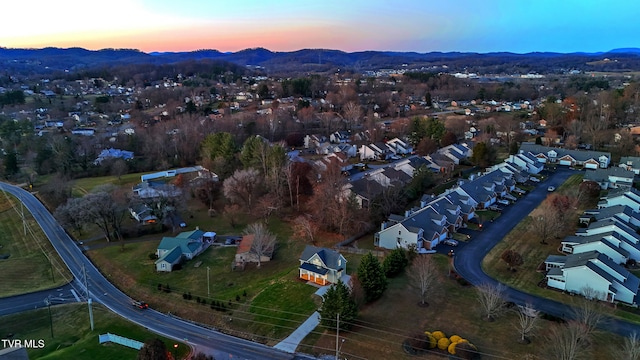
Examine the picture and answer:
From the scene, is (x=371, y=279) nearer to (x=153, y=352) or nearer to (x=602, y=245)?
(x=153, y=352)

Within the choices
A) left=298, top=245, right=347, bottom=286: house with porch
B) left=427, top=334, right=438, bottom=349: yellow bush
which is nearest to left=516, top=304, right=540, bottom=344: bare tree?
left=427, top=334, right=438, bottom=349: yellow bush

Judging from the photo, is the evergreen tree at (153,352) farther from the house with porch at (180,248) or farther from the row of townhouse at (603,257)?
the row of townhouse at (603,257)

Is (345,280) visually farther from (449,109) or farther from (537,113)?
(449,109)

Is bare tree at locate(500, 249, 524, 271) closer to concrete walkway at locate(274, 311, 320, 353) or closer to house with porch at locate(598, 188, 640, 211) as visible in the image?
concrete walkway at locate(274, 311, 320, 353)

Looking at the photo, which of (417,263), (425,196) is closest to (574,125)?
(425,196)

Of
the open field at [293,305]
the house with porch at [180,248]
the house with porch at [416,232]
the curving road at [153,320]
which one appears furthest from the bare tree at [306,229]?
the curving road at [153,320]

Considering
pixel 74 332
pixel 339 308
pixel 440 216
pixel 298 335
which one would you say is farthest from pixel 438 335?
pixel 74 332
